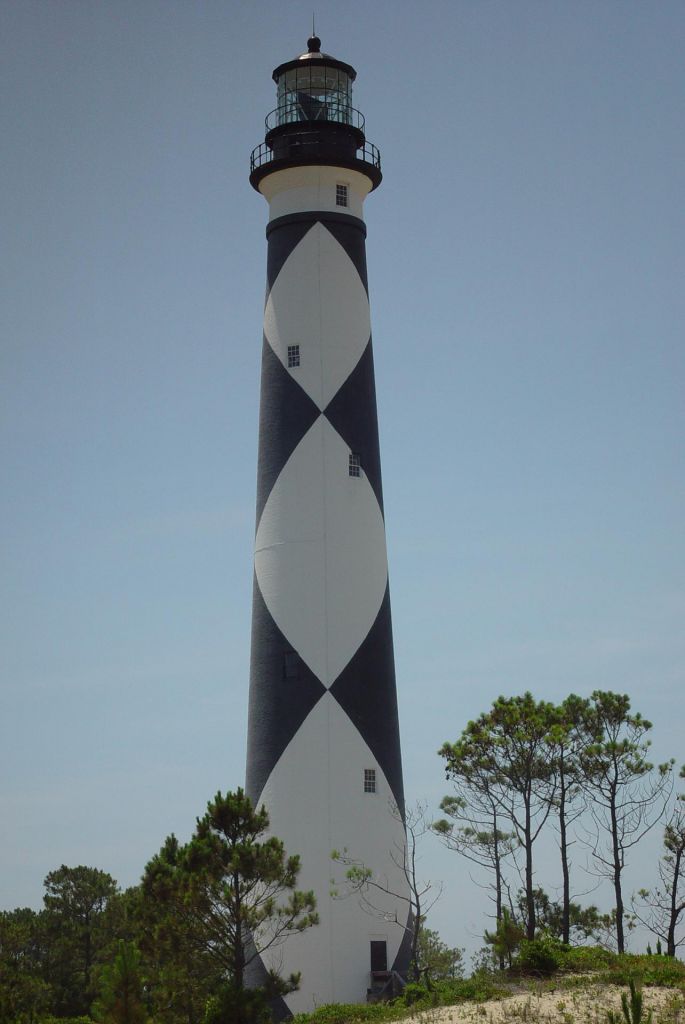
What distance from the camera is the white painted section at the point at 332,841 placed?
3081 cm

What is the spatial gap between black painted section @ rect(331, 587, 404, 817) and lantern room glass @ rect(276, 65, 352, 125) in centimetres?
1237

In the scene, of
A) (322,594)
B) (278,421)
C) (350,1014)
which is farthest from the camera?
(278,421)

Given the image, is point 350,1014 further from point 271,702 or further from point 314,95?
point 314,95

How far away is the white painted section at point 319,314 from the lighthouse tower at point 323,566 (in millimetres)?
33

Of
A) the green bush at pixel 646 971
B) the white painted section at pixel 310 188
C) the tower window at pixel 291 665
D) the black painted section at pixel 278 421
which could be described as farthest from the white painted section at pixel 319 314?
the green bush at pixel 646 971

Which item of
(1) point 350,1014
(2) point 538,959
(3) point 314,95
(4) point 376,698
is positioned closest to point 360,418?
(4) point 376,698

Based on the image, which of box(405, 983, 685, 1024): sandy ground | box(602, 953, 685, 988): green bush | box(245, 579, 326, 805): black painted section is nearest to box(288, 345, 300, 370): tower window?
box(245, 579, 326, 805): black painted section

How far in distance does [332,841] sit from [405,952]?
317 cm

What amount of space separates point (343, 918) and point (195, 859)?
253 inches

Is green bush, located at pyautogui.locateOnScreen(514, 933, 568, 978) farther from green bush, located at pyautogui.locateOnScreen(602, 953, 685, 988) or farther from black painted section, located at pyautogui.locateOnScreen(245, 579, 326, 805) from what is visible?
black painted section, located at pyautogui.locateOnScreen(245, 579, 326, 805)

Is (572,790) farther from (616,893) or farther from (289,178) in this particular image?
(289,178)

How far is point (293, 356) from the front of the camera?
34.2 meters

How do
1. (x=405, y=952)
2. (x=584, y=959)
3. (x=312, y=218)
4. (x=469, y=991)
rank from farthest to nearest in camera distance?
(x=312, y=218), (x=405, y=952), (x=584, y=959), (x=469, y=991)

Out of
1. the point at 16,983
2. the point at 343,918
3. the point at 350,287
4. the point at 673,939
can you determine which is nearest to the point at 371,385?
the point at 350,287
